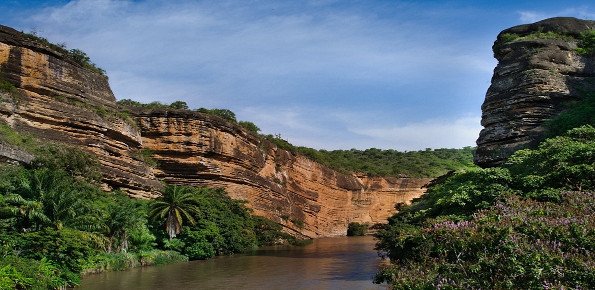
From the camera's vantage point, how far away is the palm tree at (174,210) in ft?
101

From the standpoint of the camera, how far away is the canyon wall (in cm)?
3173

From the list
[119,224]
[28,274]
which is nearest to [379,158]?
[119,224]

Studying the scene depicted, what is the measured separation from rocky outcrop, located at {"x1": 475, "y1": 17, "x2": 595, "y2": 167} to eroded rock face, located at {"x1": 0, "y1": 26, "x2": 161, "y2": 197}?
941 inches

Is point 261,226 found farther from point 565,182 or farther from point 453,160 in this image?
point 453,160

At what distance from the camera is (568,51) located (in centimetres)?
3072

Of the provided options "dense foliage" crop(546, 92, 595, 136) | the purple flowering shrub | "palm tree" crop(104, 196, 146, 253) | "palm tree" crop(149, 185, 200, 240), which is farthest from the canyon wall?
"dense foliage" crop(546, 92, 595, 136)

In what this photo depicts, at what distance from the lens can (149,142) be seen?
41.5 m

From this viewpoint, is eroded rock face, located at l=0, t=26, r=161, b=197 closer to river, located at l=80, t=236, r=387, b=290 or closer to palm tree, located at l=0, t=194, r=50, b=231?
river, located at l=80, t=236, r=387, b=290

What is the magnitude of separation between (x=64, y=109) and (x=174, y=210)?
1052 centimetres

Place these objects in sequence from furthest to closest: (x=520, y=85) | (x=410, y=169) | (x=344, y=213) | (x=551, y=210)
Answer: (x=410, y=169)
(x=344, y=213)
(x=520, y=85)
(x=551, y=210)

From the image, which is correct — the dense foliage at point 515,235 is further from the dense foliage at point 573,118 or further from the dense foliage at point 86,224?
the dense foliage at point 86,224

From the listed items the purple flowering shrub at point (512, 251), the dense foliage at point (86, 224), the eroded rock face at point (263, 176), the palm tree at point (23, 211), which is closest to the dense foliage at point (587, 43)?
the purple flowering shrub at point (512, 251)

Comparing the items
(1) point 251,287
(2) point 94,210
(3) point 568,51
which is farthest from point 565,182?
(2) point 94,210

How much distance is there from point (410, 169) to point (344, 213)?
61.6 ft
